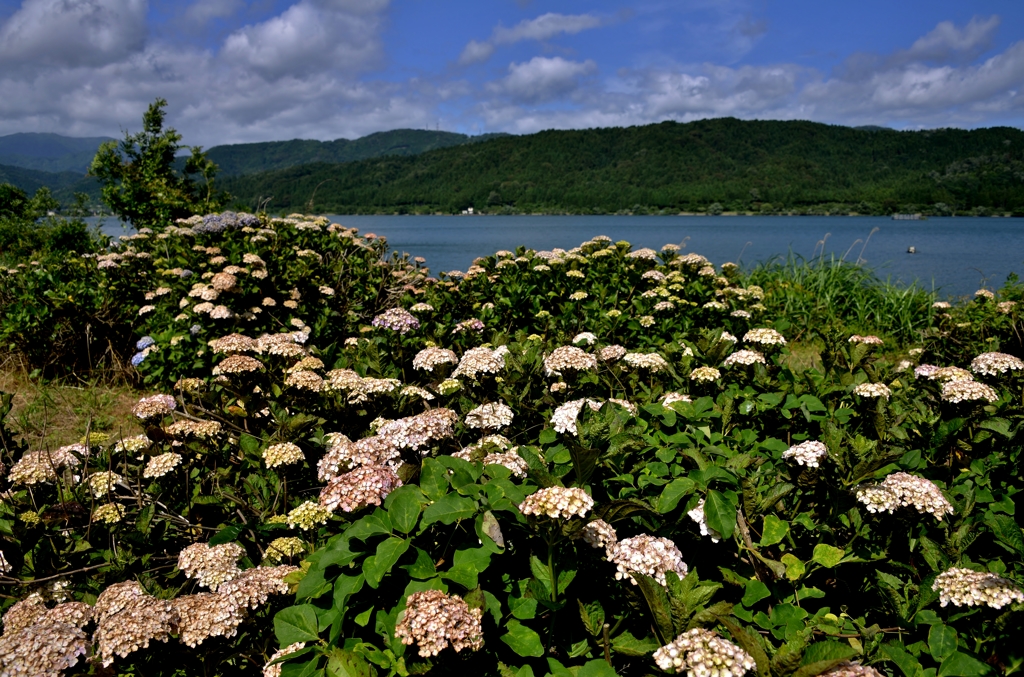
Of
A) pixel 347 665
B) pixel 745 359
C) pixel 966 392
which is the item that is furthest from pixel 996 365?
pixel 347 665

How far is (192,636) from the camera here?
5.46 feet

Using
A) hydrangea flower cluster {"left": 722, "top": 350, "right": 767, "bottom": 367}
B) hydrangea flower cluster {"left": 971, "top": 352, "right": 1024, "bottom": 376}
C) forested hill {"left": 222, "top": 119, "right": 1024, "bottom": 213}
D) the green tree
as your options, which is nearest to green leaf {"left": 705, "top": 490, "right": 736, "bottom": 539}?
hydrangea flower cluster {"left": 722, "top": 350, "right": 767, "bottom": 367}

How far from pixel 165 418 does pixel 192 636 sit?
1.92 meters

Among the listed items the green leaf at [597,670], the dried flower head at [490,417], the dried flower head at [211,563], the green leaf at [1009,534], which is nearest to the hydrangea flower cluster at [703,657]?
the green leaf at [597,670]

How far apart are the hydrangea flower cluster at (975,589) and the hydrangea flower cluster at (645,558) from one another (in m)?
0.75

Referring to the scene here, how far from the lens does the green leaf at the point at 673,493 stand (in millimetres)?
1751

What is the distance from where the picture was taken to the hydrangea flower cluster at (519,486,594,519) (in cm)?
150

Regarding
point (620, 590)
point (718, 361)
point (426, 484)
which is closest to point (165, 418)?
point (426, 484)

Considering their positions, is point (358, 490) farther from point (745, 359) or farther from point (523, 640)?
point (745, 359)

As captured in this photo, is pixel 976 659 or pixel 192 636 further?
pixel 192 636

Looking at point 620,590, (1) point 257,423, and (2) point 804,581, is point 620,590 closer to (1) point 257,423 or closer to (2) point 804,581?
(2) point 804,581

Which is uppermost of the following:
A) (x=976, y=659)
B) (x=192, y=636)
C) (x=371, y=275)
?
(x=371, y=275)

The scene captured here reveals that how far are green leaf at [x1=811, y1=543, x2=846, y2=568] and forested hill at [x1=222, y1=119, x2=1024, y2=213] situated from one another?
51055 mm

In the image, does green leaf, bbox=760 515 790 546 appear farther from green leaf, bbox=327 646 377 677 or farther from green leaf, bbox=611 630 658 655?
green leaf, bbox=327 646 377 677
